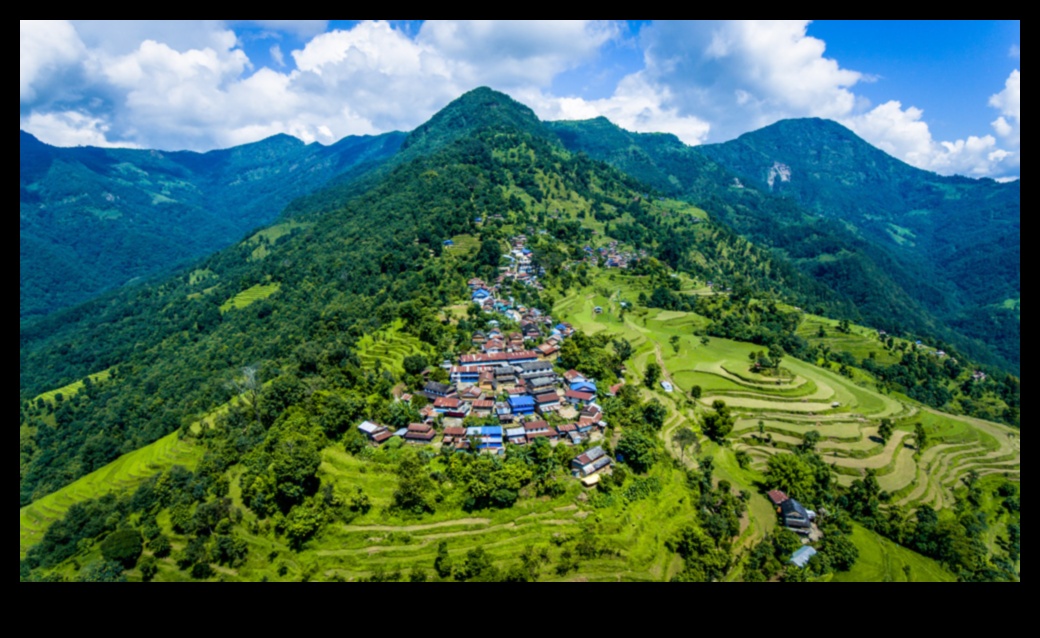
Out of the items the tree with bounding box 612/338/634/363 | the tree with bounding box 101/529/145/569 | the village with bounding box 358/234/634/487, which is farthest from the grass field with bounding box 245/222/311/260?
the tree with bounding box 101/529/145/569

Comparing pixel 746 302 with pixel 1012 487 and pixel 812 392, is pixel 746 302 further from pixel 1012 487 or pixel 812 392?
pixel 1012 487

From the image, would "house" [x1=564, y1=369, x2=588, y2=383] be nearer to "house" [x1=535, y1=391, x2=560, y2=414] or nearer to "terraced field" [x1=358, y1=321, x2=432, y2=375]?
"house" [x1=535, y1=391, x2=560, y2=414]

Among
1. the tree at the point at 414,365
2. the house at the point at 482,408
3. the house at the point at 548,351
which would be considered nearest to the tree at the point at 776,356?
the house at the point at 548,351

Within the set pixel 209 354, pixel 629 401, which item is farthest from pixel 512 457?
pixel 209 354

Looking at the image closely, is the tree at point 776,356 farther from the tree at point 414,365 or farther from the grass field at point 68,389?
the grass field at point 68,389

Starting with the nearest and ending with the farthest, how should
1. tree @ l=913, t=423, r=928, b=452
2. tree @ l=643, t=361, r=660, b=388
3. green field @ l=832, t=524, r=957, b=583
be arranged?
green field @ l=832, t=524, r=957, b=583
tree @ l=913, t=423, r=928, b=452
tree @ l=643, t=361, r=660, b=388
